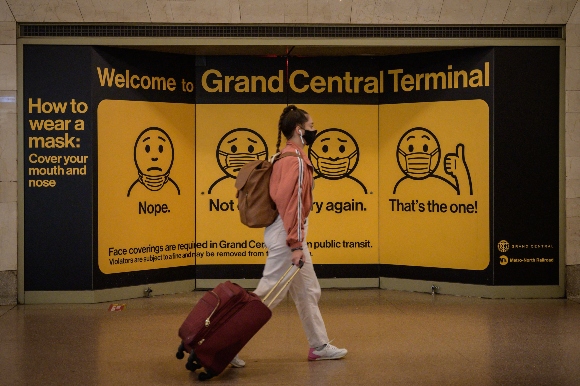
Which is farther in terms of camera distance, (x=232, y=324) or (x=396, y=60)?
(x=396, y=60)

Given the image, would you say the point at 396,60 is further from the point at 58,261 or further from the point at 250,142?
the point at 58,261

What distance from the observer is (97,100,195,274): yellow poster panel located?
8.30 metres

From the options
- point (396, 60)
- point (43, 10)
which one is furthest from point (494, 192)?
point (43, 10)

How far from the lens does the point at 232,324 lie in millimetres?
5070

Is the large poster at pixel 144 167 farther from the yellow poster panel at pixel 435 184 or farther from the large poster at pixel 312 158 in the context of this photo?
the yellow poster panel at pixel 435 184

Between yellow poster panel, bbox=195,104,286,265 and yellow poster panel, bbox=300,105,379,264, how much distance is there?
1.91ft

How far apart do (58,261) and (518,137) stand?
16.3 ft

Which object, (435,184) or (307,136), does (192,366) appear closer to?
(307,136)

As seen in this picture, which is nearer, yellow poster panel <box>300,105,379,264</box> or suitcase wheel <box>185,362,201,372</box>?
suitcase wheel <box>185,362,201,372</box>

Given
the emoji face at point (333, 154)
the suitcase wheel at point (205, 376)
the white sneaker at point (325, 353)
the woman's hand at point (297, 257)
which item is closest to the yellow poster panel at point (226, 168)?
the emoji face at point (333, 154)

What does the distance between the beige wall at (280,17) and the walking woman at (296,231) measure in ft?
9.48

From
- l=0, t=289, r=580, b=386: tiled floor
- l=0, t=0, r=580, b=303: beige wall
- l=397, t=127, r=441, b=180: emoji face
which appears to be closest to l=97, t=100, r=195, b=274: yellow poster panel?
l=0, t=289, r=580, b=386: tiled floor

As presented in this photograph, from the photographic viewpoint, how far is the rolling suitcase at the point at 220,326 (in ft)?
16.6

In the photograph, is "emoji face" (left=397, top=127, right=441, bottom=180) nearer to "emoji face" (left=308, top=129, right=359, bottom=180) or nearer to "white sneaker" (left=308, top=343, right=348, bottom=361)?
"emoji face" (left=308, top=129, right=359, bottom=180)
